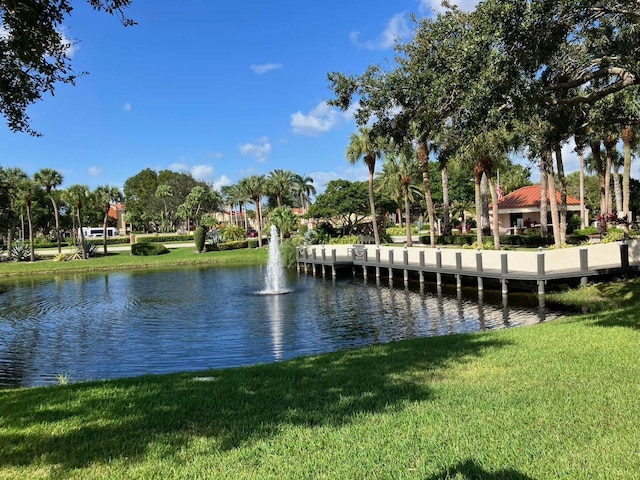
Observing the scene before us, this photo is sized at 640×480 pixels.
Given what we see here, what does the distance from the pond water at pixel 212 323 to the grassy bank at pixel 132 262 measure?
18527 millimetres

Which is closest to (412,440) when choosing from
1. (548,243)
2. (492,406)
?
(492,406)

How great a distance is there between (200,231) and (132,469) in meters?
50.0

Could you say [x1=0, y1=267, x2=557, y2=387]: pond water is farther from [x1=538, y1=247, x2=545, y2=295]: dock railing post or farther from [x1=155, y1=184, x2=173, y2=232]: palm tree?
[x1=155, y1=184, x2=173, y2=232]: palm tree

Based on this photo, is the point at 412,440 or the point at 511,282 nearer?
the point at 412,440

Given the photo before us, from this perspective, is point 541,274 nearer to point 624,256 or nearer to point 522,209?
point 624,256

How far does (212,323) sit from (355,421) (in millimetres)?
12200

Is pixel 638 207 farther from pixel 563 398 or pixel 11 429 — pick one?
pixel 11 429

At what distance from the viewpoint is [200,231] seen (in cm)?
5269

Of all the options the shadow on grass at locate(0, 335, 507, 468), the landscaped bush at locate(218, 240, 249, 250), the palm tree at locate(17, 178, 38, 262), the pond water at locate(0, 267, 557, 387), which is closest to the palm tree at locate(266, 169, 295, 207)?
the landscaped bush at locate(218, 240, 249, 250)

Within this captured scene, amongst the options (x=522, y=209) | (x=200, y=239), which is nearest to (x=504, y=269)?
(x=522, y=209)

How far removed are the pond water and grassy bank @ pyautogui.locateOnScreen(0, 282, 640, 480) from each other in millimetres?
4274

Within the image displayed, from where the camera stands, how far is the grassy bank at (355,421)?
3861mm

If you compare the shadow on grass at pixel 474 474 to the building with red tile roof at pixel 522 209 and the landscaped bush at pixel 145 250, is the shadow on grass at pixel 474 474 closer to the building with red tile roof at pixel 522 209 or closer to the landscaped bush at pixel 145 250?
the building with red tile roof at pixel 522 209

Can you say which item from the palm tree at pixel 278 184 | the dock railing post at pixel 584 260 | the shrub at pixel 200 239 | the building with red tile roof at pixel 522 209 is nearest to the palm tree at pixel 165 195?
the palm tree at pixel 278 184
